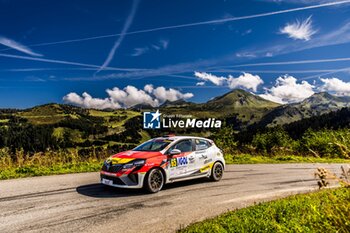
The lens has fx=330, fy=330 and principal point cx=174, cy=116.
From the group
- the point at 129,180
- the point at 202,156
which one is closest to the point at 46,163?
the point at 129,180

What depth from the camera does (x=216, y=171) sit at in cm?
1318

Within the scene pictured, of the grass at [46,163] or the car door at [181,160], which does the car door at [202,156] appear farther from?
the grass at [46,163]

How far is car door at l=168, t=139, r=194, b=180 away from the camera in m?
11.2

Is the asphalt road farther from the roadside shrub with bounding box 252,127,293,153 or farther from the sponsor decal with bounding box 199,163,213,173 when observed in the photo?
the roadside shrub with bounding box 252,127,293,153

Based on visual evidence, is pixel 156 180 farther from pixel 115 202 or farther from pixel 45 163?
pixel 45 163

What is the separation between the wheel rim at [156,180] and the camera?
1054 centimetres

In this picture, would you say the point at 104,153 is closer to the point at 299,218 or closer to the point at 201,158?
the point at 201,158

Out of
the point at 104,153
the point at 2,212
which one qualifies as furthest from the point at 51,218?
the point at 104,153

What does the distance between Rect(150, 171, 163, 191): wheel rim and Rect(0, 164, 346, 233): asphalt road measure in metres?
0.23

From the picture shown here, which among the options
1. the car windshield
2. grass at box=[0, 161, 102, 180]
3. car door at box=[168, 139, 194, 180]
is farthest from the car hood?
grass at box=[0, 161, 102, 180]

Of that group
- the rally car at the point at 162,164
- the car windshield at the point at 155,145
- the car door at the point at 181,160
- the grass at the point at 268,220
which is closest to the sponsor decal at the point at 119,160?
the rally car at the point at 162,164

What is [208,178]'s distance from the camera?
1355 cm

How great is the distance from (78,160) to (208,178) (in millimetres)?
8087

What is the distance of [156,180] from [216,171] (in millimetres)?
3365
